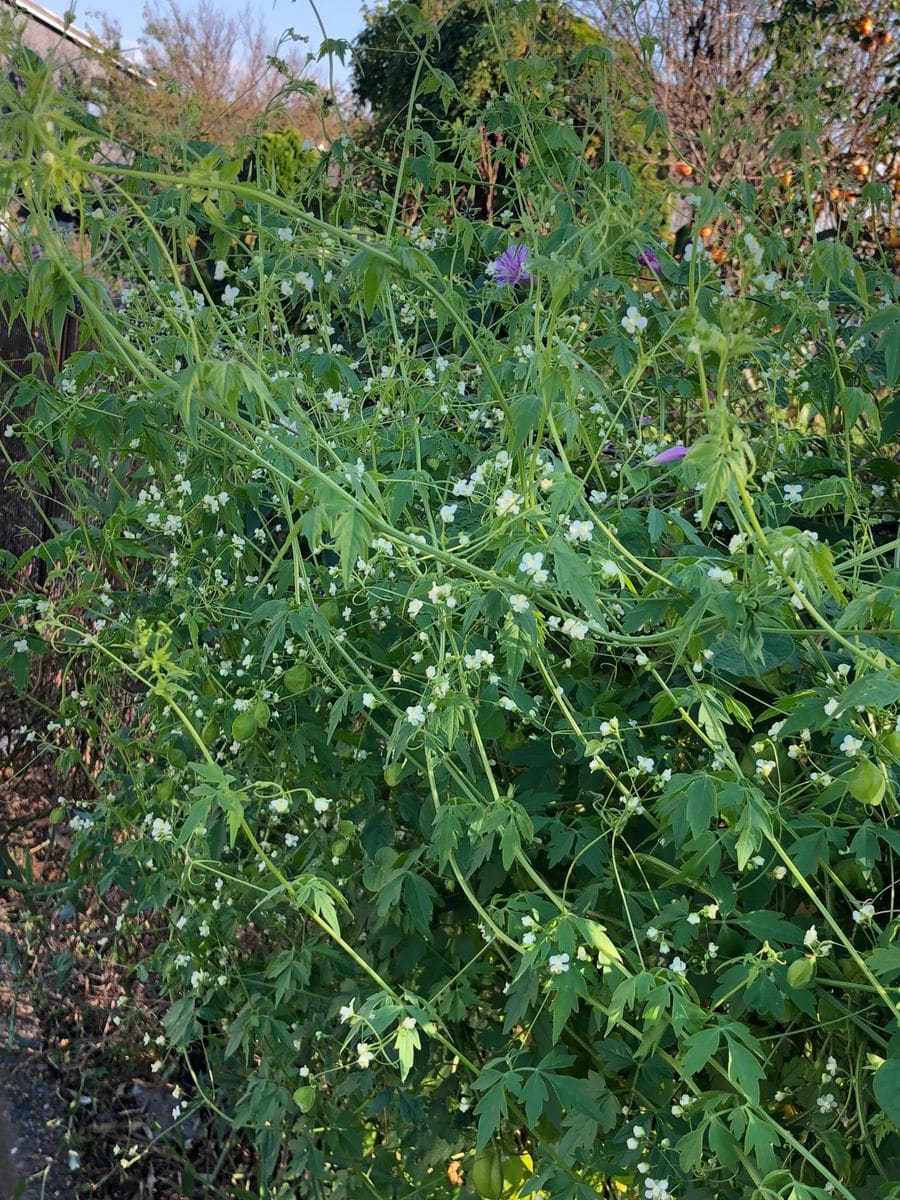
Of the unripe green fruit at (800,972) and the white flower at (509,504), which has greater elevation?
the white flower at (509,504)

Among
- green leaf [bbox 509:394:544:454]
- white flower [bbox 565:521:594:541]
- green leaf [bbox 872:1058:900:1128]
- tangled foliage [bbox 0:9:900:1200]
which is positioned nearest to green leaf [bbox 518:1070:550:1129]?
tangled foliage [bbox 0:9:900:1200]

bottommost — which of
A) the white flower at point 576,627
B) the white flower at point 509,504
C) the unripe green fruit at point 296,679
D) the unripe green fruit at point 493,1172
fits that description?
the unripe green fruit at point 493,1172

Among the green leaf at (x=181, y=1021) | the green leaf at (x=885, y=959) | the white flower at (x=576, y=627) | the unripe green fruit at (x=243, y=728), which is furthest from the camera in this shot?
the green leaf at (x=181, y=1021)

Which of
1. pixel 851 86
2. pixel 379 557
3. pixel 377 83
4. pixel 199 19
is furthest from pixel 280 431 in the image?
pixel 199 19

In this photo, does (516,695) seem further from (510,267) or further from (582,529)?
(510,267)

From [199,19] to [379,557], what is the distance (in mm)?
26751

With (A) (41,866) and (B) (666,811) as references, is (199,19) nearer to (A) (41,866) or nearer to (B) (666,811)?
(A) (41,866)

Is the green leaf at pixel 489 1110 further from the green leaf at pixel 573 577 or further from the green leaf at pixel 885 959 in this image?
Result: the green leaf at pixel 573 577

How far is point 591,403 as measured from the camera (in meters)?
2.11

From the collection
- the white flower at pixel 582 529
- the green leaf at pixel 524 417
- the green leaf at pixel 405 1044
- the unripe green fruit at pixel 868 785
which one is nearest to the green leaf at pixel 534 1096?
the green leaf at pixel 405 1044

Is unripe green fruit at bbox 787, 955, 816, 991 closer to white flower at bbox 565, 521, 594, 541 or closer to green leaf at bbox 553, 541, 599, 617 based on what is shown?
green leaf at bbox 553, 541, 599, 617

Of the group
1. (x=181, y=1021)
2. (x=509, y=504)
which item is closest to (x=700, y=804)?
(x=509, y=504)

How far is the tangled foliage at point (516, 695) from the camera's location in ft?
4.56

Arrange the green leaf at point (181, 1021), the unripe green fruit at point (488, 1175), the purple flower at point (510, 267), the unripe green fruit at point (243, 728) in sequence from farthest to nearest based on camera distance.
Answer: the purple flower at point (510, 267)
the green leaf at point (181, 1021)
the unripe green fruit at point (488, 1175)
the unripe green fruit at point (243, 728)
